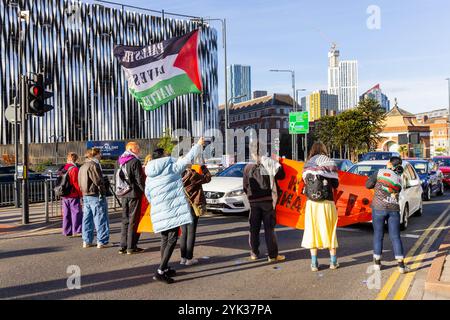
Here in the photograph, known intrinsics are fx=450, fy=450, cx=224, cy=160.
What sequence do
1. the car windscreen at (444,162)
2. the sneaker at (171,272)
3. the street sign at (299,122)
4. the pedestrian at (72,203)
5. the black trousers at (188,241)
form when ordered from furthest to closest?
the street sign at (299,122), the car windscreen at (444,162), the pedestrian at (72,203), the black trousers at (188,241), the sneaker at (171,272)

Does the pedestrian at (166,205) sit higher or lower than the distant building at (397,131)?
lower

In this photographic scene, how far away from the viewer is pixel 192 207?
24.5ft

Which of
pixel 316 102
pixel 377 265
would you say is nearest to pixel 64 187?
pixel 377 265

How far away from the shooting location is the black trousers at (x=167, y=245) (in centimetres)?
618

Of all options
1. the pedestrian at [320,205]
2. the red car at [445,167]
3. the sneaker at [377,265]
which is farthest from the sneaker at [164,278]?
the red car at [445,167]

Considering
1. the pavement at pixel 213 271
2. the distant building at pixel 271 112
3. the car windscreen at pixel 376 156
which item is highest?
the distant building at pixel 271 112

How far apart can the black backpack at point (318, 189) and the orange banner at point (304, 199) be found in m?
1.68

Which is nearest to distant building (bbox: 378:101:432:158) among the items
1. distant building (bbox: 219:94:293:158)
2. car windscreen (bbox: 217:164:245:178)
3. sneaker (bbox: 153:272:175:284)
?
distant building (bbox: 219:94:293:158)

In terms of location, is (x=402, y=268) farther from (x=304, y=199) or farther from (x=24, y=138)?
(x=24, y=138)

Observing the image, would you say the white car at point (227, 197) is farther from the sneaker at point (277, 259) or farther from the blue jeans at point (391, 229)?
the blue jeans at point (391, 229)

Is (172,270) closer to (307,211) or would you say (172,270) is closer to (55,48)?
(307,211)

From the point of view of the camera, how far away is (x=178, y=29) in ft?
245
